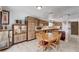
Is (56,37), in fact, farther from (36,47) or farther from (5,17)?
(5,17)

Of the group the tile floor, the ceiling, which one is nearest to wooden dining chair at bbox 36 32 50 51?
the tile floor

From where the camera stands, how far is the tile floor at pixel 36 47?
2521 mm

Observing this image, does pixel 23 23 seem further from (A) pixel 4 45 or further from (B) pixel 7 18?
(A) pixel 4 45

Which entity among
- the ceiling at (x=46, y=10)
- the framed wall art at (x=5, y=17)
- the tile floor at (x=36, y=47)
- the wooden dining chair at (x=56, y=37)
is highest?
the ceiling at (x=46, y=10)

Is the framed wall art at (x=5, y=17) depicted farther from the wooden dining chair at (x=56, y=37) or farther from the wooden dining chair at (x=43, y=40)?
the wooden dining chair at (x=56, y=37)

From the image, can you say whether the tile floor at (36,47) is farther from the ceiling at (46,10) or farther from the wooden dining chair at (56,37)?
the ceiling at (46,10)

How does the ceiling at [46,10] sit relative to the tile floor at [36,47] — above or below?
above

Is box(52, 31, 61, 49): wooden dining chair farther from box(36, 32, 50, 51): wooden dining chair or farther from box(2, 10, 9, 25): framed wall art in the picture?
box(2, 10, 9, 25): framed wall art

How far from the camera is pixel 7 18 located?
97.6 inches

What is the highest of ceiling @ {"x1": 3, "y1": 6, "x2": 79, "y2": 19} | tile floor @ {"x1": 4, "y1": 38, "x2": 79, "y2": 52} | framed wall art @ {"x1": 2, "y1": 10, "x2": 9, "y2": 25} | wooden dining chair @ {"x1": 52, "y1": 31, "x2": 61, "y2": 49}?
ceiling @ {"x1": 3, "y1": 6, "x2": 79, "y2": 19}

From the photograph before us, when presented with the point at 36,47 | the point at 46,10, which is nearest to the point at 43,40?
the point at 36,47

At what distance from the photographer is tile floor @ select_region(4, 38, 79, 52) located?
2.52 metres

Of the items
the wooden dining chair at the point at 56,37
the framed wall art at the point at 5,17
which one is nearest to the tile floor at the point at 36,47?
the wooden dining chair at the point at 56,37
